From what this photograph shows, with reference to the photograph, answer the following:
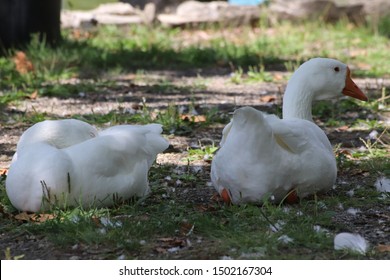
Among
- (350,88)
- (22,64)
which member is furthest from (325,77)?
(22,64)

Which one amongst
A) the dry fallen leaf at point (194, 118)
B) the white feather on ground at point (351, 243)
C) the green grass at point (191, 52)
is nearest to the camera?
the white feather on ground at point (351, 243)

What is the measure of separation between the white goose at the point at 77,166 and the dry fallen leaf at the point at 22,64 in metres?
4.27

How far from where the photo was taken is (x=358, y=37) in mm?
12117

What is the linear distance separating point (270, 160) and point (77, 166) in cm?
98

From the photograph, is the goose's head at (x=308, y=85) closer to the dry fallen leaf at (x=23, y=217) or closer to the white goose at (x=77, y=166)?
the white goose at (x=77, y=166)

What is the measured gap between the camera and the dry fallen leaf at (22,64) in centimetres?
859

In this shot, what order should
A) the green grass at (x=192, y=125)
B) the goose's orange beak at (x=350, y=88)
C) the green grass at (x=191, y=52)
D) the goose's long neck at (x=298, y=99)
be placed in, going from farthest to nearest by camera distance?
1. the green grass at (x=191, y=52)
2. the goose's orange beak at (x=350, y=88)
3. the goose's long neck at (x=298, y=99)
4. the green grass at (x=192, y=125)

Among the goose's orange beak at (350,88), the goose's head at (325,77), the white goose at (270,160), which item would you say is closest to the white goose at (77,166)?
the white goose at (270,160)

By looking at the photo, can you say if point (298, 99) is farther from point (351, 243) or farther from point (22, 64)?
point (22, 64)

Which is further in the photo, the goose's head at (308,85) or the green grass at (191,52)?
the green grass at (191,52)

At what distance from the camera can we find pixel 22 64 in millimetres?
8656
